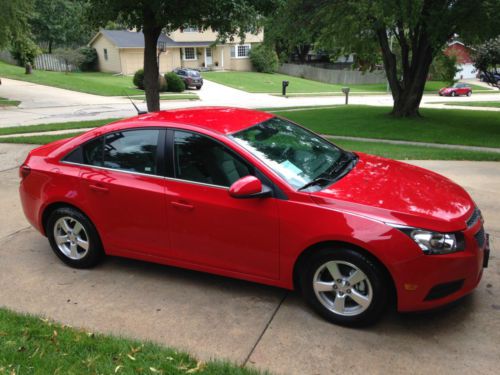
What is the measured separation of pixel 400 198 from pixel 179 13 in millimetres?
8910

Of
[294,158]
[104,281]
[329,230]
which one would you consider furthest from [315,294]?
[104,281]

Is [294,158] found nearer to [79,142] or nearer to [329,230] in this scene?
[329,230]

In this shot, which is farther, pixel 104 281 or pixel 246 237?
pixel 104 281

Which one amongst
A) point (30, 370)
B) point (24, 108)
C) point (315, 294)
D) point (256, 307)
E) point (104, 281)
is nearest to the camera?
point (30, 370)

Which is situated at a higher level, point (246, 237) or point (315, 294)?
point (246, 237)

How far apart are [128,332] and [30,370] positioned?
73 cm

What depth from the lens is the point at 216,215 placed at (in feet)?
12.6

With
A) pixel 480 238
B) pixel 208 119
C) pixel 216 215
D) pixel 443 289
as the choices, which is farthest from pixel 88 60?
pixel 443 289

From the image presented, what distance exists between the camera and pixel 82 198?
4430mm

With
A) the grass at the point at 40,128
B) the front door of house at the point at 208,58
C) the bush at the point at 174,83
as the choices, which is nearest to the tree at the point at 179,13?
the grass at the point at 40,128

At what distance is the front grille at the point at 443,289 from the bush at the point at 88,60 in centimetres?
5442

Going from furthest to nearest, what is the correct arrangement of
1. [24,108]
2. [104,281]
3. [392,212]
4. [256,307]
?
[24,108]
[104,281]
[256,307]
[392,212]

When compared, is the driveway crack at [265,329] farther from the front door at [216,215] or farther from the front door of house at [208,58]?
the front door of house at [208,58]

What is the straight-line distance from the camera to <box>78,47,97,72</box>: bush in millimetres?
52906
